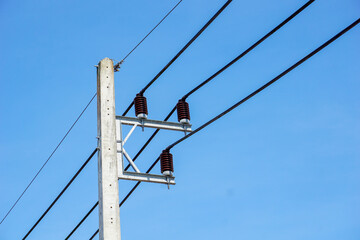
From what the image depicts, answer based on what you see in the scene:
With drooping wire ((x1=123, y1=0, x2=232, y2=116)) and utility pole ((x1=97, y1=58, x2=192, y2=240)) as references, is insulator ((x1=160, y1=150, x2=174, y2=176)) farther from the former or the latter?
drooping wire ((x1=123, y1=0, x2=232, y2=116))

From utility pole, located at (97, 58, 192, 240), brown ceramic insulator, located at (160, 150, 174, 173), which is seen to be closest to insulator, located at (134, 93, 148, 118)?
utility pole, located at (97, 58, 192, 240)

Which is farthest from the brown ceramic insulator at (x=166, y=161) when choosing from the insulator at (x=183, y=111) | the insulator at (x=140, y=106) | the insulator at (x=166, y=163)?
the insulator at (x=140, y=106)

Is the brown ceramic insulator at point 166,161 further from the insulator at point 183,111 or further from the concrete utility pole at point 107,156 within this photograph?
the concrete utility pole at point 107,156

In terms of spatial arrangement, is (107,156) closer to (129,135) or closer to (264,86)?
(129,135)

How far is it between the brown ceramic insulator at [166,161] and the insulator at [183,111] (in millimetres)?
643

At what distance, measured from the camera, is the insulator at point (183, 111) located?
13.9 meters

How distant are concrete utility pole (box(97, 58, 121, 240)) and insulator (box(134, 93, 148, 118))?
624 mm

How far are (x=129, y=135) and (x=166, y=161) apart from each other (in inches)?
38.2

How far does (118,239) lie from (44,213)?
16.6ft

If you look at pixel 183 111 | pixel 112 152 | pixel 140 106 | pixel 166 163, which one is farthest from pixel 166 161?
pixel 112 152

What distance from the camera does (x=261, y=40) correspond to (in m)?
11.4

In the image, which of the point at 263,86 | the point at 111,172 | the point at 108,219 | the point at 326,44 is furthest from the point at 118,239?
the point at 326,44

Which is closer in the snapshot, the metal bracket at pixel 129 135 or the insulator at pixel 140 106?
the metal bracket at pixel 129 135

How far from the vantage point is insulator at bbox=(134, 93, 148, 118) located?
13.6 m
